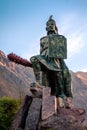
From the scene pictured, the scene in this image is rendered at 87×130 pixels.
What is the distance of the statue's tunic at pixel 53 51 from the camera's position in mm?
13078

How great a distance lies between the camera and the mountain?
84000 millimetres

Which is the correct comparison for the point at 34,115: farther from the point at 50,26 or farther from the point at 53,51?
the point at 50,26

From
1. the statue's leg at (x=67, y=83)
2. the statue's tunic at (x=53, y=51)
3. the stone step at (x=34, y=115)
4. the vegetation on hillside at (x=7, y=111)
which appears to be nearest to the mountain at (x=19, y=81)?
the vegetation on hillside at (x=7, y=111)

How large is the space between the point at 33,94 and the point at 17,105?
278 cm

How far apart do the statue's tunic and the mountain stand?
44.7 metres

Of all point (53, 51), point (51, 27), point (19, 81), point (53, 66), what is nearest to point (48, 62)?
point (53, 66)

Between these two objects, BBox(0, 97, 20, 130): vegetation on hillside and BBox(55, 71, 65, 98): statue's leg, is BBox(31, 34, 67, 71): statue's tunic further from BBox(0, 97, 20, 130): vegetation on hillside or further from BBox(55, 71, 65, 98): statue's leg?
BBox(0, 97, 20, 130): vegetation on hillside

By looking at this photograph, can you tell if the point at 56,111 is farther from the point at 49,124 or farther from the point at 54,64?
the point at 54,64

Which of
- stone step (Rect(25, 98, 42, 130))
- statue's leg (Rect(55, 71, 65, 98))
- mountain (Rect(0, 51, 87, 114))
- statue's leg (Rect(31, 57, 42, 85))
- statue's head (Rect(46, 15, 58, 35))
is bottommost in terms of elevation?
stone step (Rect(25, 98, 42, 130))

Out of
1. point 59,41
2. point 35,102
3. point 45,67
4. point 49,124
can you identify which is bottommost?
point 49,124

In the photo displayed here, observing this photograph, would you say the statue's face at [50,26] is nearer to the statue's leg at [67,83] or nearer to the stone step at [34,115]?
the statue's leg at [67,83]

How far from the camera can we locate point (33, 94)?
40.2 feet

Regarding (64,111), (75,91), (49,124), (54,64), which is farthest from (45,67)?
(75,91)

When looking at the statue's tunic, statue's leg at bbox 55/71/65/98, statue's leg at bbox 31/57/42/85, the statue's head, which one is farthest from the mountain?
statue's leg at bbox 31/57/42/85
